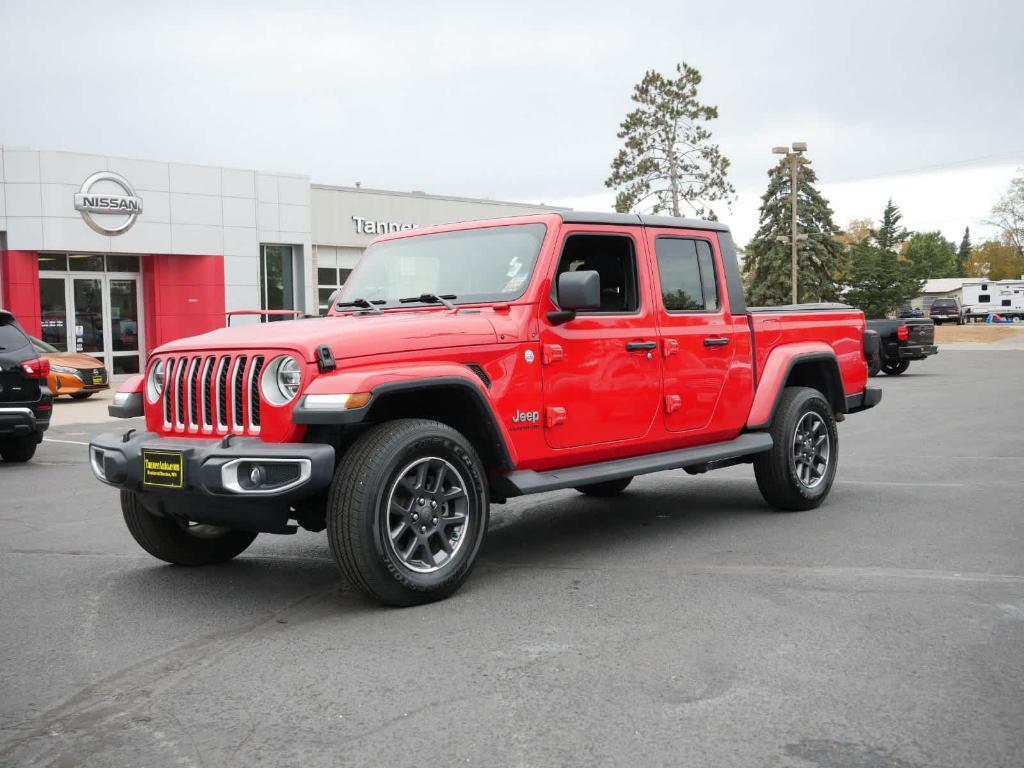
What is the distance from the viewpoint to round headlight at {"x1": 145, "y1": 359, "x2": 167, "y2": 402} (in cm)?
567

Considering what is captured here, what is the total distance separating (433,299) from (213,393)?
57.3 inches

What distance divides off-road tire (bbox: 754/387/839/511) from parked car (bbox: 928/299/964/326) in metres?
72.9

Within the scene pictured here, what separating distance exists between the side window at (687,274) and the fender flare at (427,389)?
1779 mm

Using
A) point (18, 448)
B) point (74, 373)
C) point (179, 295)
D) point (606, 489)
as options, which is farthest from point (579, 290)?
point (179, 295)

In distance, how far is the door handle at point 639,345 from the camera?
640cm

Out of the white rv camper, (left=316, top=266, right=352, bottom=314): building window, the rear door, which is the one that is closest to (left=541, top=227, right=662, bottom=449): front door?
the rear door

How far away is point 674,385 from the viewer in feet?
22.0

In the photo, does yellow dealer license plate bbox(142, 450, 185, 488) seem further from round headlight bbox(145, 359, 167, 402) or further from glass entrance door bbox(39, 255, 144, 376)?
glass entrance door bbox(39, 255, 144, 376)

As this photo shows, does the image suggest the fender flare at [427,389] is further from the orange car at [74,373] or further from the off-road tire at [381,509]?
the orange car at [74,373]

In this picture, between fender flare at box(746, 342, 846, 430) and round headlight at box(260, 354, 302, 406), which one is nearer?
round headlight at box(260, 354, 302, 406)

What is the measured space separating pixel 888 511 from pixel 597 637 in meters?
3.82

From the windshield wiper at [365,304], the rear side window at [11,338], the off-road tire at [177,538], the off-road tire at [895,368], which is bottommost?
the off-road tire at [895,368]

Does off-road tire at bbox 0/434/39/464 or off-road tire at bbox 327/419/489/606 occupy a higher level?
off-road tire at bbox 327/419/489/606

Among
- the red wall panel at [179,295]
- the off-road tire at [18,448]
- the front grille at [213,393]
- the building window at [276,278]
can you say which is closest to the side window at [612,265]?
the front grille at [213,393]
